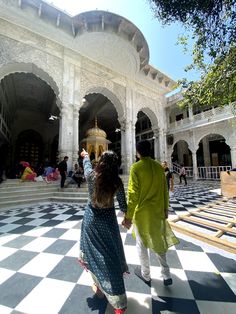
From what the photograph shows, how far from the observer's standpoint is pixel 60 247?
2.93 m

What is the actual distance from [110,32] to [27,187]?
9329 mm

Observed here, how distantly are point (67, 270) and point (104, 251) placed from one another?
40.1 inches

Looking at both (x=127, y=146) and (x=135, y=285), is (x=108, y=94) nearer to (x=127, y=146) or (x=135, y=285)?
(x=127, y=146)

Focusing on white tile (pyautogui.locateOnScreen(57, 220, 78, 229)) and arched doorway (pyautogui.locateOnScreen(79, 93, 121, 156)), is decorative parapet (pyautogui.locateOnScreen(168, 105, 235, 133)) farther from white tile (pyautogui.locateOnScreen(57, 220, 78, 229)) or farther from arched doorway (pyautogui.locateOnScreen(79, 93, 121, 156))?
white tile (pyautogui.locateOnScreen(57, 220, 78, 229))

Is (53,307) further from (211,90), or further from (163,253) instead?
(211,90)

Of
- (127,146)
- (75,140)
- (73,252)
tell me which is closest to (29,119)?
(75,140)

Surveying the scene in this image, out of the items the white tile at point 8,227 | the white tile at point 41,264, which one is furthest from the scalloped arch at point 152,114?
the white tile at point 41,264

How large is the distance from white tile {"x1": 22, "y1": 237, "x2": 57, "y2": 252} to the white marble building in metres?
7.23

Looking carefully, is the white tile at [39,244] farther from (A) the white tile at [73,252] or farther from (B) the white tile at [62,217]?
(B) the white tile at [62,217]

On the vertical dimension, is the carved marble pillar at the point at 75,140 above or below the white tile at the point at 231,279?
above

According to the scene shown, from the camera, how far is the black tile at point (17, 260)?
2359mm

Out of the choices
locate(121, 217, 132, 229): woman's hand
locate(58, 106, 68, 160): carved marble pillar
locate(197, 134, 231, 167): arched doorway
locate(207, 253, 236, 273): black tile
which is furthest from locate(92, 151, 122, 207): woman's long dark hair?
locate(197, 134, 231, 167): arched doorway

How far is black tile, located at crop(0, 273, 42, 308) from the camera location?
1.74 m

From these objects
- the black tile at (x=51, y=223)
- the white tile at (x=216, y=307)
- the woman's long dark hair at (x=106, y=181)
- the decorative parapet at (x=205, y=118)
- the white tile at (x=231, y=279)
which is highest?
the decorative parapet at (x=205, y=118)
